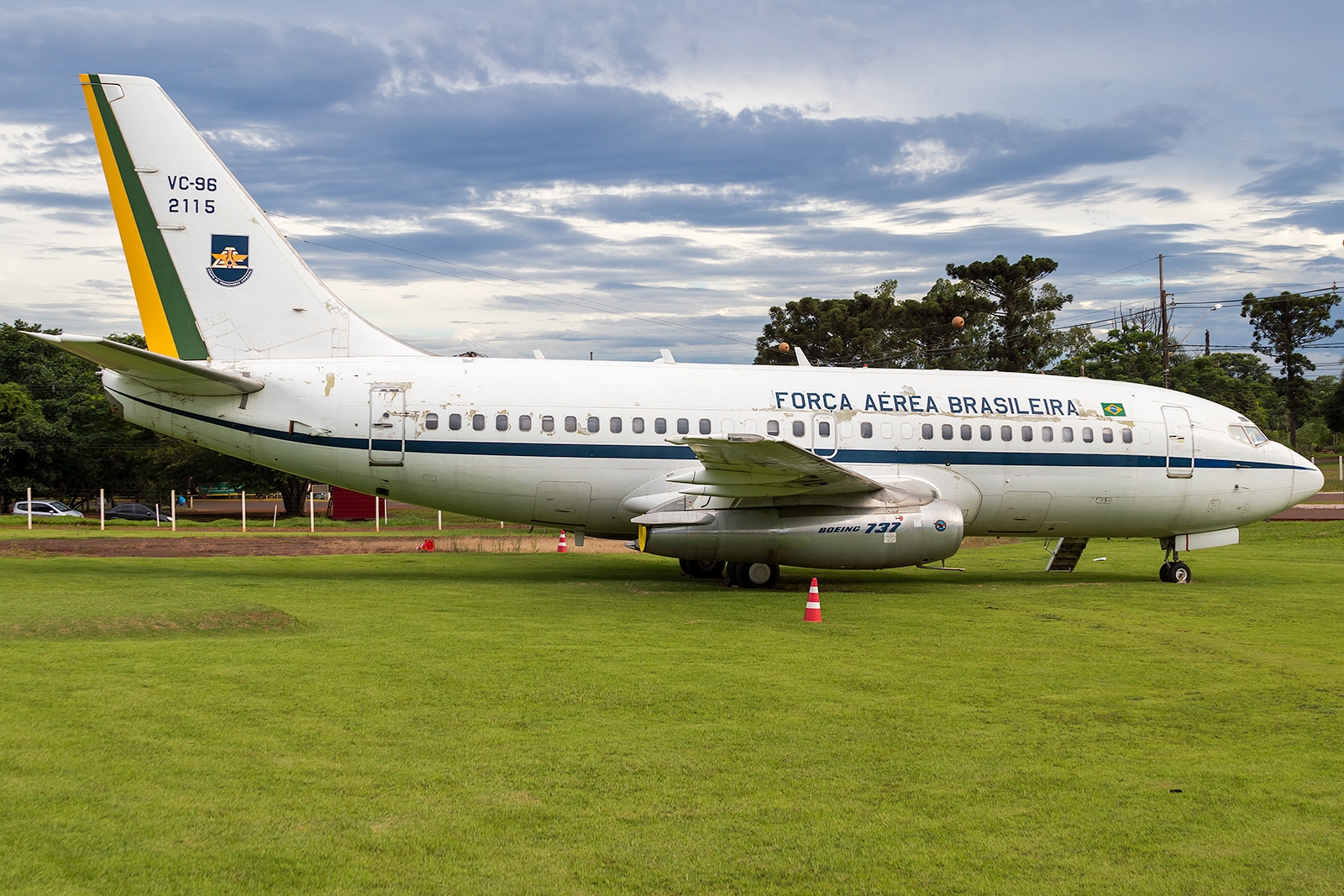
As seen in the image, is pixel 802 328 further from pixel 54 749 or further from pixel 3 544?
pixel 54 749

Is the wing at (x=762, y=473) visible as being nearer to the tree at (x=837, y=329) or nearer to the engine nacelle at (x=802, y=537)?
the engine nacelle at (x=802, y=537)

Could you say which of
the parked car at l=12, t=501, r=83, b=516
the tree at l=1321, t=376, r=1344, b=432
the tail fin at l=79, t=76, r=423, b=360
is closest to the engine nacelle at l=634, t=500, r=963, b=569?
the tail fin at l=79, t=76, r=423, b=360

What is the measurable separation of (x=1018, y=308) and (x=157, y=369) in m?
51.0

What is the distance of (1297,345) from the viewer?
74.7m

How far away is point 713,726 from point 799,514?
946 cm

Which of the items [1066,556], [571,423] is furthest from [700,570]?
[1066,556]

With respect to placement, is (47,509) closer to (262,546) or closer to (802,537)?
(262,546)

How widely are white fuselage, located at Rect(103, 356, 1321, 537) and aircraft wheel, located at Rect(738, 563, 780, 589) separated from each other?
6.03ft

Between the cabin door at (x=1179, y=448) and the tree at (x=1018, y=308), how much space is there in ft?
126

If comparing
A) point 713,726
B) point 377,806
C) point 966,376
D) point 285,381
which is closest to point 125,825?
point 377,806

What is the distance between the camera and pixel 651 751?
674cm

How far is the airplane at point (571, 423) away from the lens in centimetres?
1650

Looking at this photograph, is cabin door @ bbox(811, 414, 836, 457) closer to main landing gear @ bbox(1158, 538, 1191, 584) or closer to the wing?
the wing

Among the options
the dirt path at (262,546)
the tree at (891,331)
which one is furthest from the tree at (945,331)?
the dirt path at (262,546)
